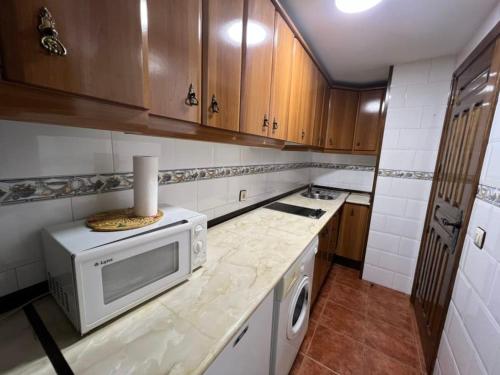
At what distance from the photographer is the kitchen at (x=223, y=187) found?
0.53 meters

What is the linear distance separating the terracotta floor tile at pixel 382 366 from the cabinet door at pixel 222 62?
1.79 metres

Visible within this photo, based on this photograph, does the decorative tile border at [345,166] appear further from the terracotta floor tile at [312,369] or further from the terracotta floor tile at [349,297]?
the terracotta floor tile at [312,369]

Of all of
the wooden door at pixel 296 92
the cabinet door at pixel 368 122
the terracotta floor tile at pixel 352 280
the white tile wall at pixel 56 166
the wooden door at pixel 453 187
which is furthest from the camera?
the cabinet door at pixel 368 122

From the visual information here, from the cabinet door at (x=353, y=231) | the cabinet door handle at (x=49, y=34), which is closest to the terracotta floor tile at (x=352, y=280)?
the cabinet door at (x=353, y=231)

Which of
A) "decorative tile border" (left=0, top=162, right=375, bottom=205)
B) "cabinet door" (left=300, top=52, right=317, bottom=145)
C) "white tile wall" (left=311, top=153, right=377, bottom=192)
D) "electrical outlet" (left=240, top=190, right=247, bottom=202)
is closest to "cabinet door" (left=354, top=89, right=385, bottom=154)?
"white tile wall" (left=311, top=153, right=377, bottom=192)

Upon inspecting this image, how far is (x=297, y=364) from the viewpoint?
4.70 feet

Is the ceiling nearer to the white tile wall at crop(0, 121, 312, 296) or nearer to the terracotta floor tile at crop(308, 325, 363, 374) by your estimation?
the white tile wall at crop(0, 121, 312, 296)

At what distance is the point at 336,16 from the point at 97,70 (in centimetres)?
148

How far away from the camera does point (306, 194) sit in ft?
8.78

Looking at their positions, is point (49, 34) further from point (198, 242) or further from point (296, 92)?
point (296, 92)

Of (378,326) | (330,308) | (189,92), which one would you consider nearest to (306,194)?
(330,308)

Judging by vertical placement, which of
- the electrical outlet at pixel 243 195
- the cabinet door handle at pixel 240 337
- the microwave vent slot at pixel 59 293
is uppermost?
the electrical outlet at pixel 243 195

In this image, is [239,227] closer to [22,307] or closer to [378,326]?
[22,307]

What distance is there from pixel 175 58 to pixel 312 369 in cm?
190
